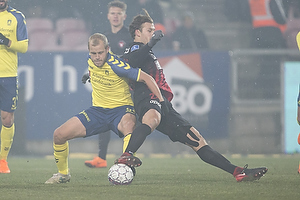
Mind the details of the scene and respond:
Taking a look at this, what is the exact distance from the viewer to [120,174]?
4.78 m

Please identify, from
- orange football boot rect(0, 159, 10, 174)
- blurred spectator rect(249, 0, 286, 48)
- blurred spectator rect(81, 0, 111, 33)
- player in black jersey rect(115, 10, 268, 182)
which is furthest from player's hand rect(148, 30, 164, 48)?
blurred spectator rect(249, 0, 286, 48)

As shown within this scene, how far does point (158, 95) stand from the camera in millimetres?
5082

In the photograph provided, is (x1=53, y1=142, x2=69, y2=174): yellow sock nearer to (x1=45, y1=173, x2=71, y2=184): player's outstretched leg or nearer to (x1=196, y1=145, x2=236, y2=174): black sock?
(x1=45, y1=173, x2=71, y2=184): player's outstretched leg

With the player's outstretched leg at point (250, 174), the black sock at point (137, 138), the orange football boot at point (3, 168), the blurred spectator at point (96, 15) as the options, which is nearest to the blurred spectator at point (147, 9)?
the blurred spectator at point (96, 15)

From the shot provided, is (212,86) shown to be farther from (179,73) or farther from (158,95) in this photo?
(158,95)

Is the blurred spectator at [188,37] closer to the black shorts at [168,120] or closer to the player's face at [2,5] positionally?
the player's face at [2,5]

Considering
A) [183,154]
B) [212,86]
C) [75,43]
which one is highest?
[75,43]

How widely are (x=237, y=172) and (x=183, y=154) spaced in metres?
4.77

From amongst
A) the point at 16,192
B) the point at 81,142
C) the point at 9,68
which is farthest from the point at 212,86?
the point at 16,192

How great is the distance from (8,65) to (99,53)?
1962mm

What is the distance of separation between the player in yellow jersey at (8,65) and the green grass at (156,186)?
45 cm

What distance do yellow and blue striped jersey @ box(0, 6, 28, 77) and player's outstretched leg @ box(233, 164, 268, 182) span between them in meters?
3.08

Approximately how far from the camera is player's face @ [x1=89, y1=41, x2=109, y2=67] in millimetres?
5156

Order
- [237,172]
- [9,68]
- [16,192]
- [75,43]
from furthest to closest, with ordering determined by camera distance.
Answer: [75,43]
[9,68]
[237,172]
[16,192]
